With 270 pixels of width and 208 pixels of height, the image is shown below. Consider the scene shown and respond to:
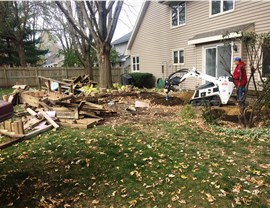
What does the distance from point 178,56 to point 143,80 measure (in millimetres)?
3534

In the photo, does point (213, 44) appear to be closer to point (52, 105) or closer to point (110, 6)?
point (110, 6)

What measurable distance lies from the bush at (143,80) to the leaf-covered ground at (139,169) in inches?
476

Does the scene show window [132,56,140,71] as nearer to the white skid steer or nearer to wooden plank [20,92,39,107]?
the white skid steer

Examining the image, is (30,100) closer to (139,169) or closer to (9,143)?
(9,143)

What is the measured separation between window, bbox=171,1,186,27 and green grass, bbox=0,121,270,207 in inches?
443

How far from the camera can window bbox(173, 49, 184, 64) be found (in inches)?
604

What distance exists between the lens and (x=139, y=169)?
155 inches

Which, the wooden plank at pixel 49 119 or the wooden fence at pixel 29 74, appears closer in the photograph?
the wooden plank at pixel 49 119

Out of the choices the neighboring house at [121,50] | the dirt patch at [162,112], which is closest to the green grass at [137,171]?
the dirt patch at [162,112]

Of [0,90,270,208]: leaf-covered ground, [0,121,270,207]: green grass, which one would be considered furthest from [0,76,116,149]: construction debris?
[0,121,270,207]: green grass

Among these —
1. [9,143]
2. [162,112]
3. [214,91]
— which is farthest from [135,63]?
[9,143]

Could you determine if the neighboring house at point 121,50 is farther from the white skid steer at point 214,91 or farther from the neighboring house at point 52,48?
the white skid steer at point 214,91

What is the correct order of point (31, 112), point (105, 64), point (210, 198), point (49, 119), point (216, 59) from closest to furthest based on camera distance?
1. point (210, 198)
2. point (49, 119)
3. point (31, 112)
4. point (216, 59)
5. point (105, 64)

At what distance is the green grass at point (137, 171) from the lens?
321 cm
